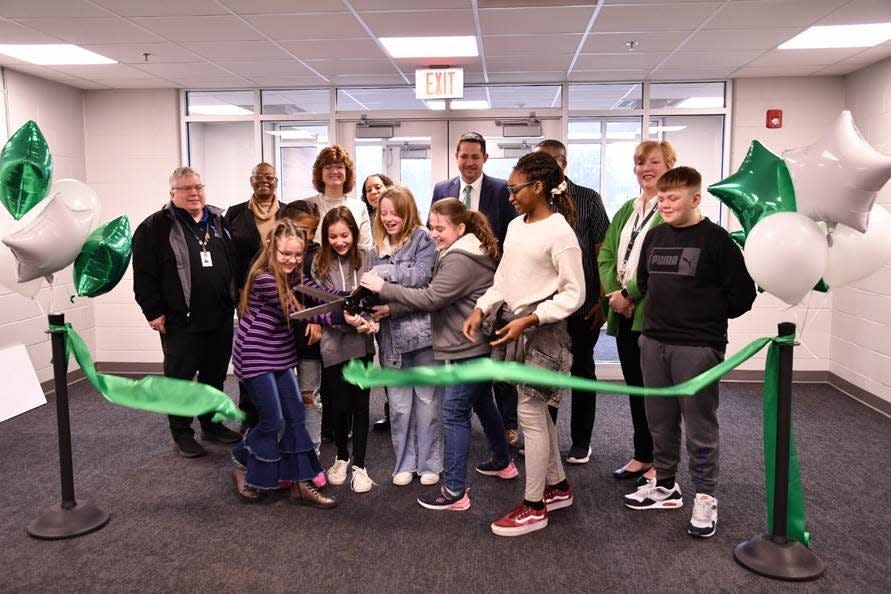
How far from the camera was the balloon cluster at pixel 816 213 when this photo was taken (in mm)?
2199

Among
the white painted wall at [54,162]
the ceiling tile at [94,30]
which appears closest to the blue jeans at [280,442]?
the ceiling tile at [94,30]

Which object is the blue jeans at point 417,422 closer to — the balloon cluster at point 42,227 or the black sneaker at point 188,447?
A: the black sneaker at point 188,447

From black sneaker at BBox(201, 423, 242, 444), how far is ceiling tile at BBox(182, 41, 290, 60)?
2454 mm

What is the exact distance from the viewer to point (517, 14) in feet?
12.8

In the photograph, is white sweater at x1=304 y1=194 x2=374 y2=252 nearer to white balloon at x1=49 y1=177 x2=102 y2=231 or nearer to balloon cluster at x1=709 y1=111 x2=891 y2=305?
white balloon at x1=49 y1=177 x2=102 y2=231

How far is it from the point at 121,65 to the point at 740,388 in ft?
17.6

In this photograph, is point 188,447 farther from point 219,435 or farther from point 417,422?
point 417,422

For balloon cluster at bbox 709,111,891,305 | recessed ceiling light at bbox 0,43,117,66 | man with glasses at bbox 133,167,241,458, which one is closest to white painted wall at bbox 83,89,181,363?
recessed ceiling light at bbox 0,43,117,66

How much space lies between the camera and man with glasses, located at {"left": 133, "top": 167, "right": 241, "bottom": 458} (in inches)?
A: 145

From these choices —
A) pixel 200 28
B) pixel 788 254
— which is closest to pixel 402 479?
pixel 788 254

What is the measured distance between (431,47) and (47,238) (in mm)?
2896

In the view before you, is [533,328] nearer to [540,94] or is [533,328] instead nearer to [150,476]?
[150,476]

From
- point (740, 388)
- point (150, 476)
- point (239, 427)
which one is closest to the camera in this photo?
point (150, 476)

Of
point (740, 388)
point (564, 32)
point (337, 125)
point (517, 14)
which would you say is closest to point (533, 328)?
point (517, 14)
